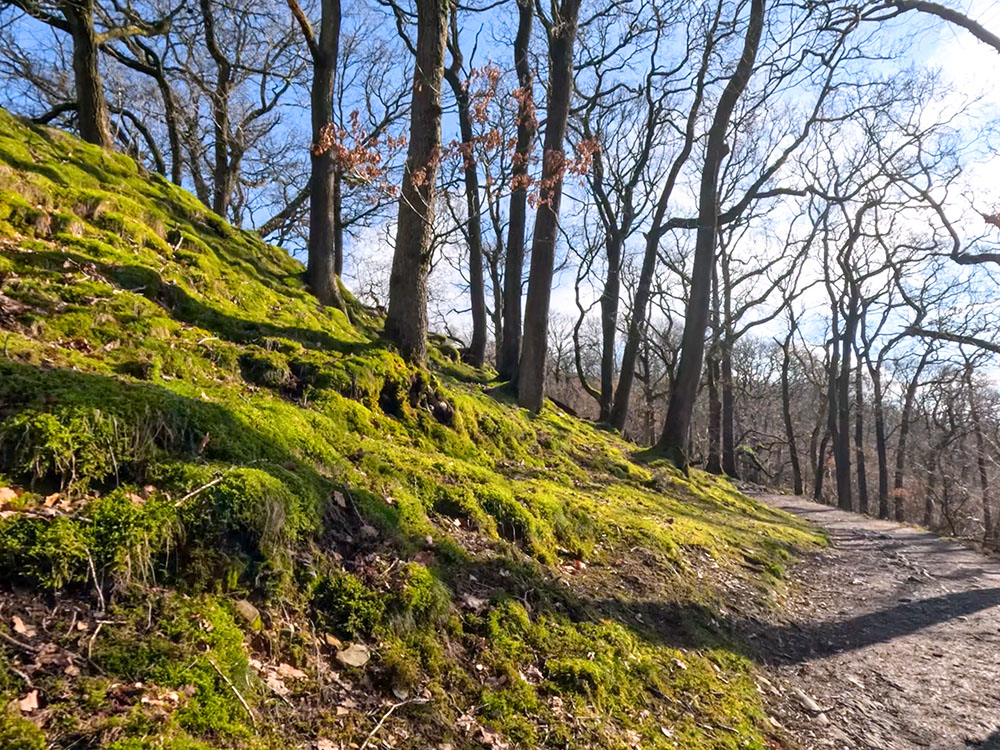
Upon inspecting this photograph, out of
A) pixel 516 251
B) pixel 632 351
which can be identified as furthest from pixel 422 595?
pixel 632 351

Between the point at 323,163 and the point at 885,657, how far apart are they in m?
8.93

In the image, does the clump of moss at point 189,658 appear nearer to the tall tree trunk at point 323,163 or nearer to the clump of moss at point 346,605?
the clump of moss at point 346,605

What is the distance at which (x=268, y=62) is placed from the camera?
15180mm

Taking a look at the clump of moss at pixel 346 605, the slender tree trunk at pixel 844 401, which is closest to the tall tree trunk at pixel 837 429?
the slender tree trunk at pixel 844 401

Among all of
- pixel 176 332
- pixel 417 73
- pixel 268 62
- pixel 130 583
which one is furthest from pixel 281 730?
pixel 268 62

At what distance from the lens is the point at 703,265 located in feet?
37.8

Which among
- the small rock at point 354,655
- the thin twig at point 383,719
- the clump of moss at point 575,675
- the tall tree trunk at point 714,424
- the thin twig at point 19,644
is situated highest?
the tall tree trunk at point 714,424

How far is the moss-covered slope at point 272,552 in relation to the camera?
2.09 meters

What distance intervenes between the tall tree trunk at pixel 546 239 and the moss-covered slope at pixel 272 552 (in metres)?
3.98

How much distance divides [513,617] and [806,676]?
260 centimetres

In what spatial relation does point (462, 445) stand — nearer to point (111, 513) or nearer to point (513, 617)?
point (513, 617)

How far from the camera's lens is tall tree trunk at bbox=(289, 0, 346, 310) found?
827cm

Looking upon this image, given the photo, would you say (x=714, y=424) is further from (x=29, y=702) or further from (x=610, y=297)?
(x=29, y=702)

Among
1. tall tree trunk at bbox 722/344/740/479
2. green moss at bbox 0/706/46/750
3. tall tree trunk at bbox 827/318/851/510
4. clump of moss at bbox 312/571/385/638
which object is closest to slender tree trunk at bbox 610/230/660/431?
tall tree trunk at bbox 722/344/740/479
